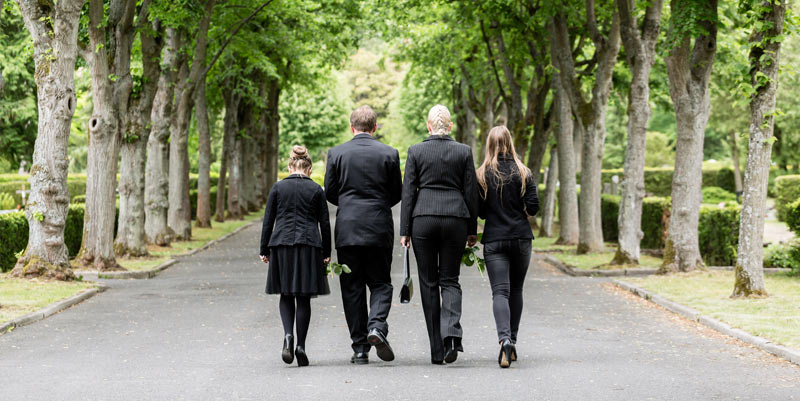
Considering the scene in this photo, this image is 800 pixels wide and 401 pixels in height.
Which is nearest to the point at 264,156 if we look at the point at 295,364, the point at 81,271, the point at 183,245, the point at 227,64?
the point at 227,64

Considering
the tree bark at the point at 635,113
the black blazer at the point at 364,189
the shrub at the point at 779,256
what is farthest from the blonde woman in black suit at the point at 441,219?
the shrub at the point at 779,256

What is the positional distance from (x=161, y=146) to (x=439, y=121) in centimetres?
1544

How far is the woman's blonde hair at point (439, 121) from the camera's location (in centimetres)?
786

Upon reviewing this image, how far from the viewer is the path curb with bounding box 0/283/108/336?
1075 cm

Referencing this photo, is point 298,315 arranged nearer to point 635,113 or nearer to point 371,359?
point 371,359

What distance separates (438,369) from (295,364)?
3.97ft

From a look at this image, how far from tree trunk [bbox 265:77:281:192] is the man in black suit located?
31.1 m

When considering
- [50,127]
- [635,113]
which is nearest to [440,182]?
[50,127]

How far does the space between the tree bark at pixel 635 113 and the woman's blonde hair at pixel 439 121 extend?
9.88 meters

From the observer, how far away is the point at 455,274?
787 cm

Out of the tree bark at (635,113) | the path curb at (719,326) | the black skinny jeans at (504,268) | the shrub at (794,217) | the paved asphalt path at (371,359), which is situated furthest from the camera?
the tree bark at (635,113)

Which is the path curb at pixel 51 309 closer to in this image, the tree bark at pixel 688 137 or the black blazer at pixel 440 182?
the black blazer at pixel 440 182

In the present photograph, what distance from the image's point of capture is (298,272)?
789 cm

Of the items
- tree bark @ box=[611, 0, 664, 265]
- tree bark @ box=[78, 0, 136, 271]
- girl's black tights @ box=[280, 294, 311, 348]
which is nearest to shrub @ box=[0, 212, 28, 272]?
tree bark @ box=[78, 0, 136, 271]
